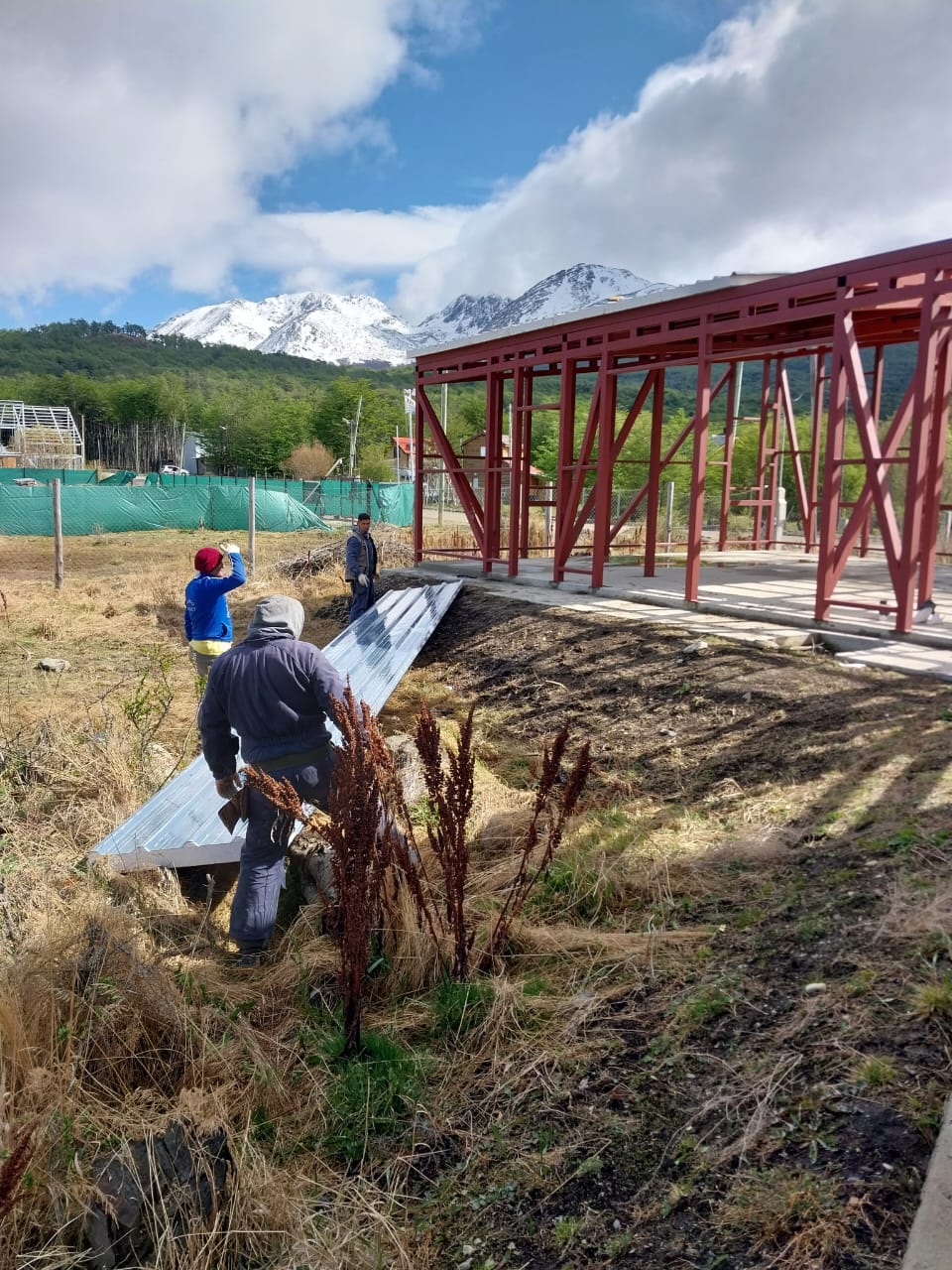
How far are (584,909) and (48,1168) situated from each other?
2580 millimetres

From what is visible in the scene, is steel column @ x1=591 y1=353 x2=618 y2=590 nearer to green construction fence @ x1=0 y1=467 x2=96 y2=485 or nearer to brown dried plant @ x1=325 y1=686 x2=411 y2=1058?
brown dried plant @ x1=325 y1=686 x2=411 y2=1058

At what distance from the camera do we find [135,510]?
2941cm

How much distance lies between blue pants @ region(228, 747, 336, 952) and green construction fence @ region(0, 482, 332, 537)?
25.4 metres

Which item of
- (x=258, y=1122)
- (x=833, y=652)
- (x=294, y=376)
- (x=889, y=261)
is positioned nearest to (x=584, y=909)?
(x=258, y=1122)

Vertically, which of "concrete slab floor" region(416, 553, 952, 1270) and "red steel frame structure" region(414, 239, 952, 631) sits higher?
"red steel frame structure" region(414, 239, 952, 631)

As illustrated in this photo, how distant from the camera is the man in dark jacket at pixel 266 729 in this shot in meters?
4.45

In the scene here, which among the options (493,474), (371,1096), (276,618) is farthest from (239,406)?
(371,1096)

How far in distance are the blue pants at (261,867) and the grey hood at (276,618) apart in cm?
70

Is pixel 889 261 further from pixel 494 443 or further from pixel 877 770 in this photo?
pixel 494 443

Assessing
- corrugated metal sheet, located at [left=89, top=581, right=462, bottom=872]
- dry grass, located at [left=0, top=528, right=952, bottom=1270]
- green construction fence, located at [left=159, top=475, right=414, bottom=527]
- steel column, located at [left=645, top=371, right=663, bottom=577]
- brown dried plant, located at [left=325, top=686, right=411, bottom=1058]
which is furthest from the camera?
green construction fence, located at [left=159, top=475, right=414, bottom=527]

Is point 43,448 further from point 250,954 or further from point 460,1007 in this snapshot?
point 460,1007

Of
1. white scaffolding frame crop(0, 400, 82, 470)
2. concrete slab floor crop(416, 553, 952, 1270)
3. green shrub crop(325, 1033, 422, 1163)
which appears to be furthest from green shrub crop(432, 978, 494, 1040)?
white scaffolding frame crop(0, 400, 82, 470)

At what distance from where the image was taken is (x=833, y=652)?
7.95m

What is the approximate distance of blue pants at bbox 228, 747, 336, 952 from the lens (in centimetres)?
446
